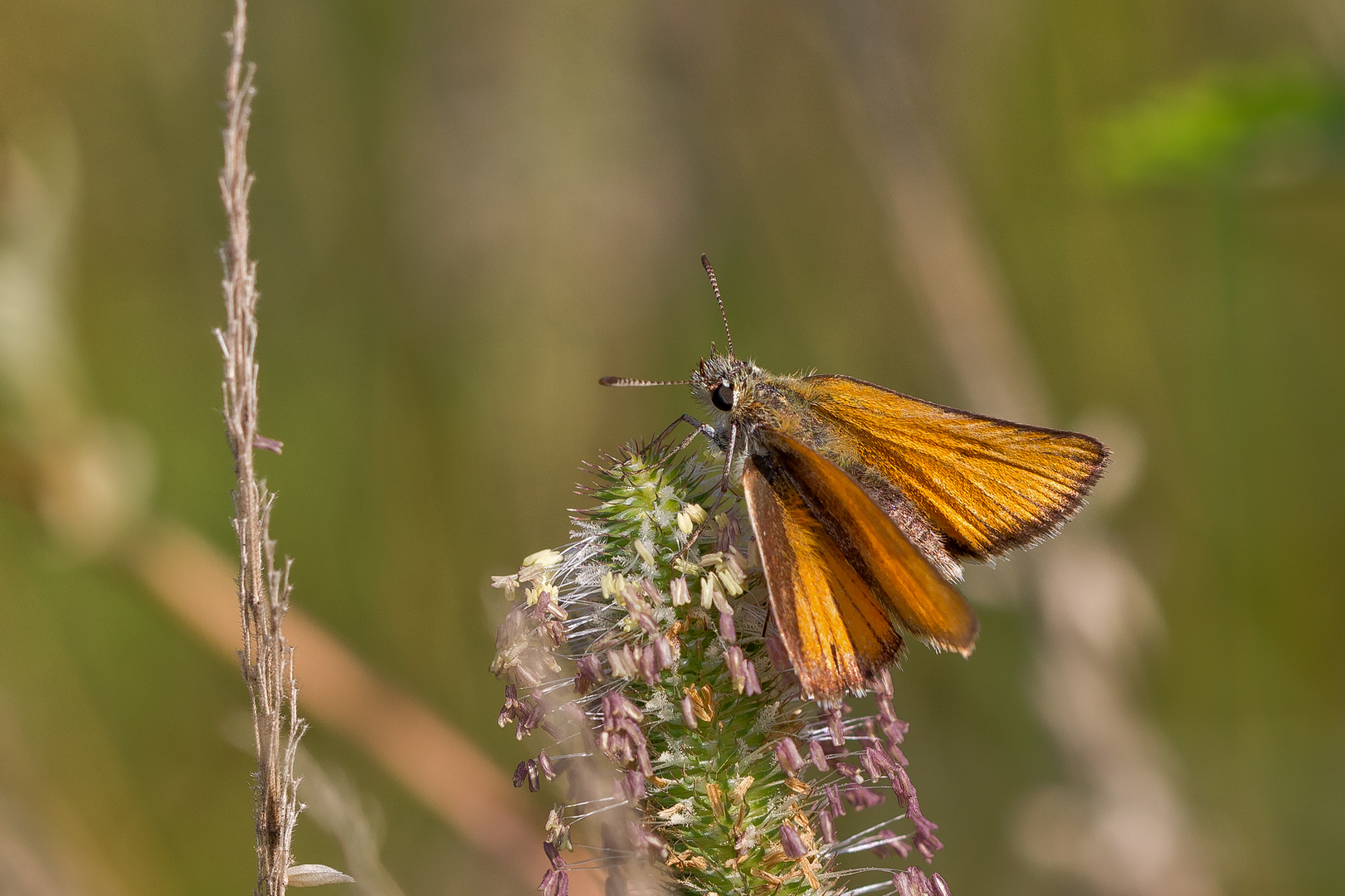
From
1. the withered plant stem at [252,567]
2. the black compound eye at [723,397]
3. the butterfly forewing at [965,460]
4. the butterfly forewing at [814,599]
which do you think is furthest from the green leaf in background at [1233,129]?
the withered plant stem at [252,567]

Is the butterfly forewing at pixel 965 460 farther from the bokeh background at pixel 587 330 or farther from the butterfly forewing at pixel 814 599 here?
the bokeh background at pixel 587 330

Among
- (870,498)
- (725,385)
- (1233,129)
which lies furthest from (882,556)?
(1233,129)

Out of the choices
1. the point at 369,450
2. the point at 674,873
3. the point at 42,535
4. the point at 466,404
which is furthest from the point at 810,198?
the point at 674,873

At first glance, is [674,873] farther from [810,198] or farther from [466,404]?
[810,198]

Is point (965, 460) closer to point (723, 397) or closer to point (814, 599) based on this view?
point (723, 397)

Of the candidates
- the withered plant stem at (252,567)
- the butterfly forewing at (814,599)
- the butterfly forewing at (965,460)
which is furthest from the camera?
the butterfly forewing at (965,460)

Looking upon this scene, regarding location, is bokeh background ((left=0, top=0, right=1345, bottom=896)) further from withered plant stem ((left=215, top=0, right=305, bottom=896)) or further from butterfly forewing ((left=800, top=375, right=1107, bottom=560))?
withered plant stem ((left=215, top=0, right=305, bottom=896))

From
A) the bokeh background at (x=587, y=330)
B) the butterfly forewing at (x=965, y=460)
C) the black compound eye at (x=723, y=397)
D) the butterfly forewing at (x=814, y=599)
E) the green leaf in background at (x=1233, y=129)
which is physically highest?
the bokeh background at (x=587, y=330)

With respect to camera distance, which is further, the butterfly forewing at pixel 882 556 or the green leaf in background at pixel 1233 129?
the green leaf in background at pixel 1233 129
